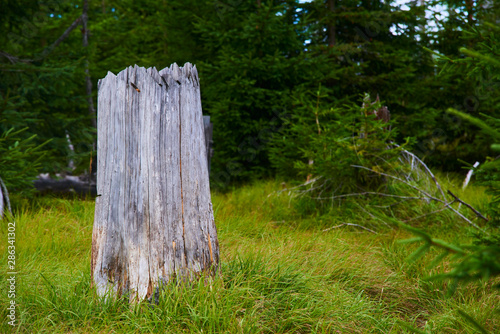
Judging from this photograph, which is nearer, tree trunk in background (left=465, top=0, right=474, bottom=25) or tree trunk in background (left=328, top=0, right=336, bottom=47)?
tree trunk in background (left=465, top=0, right=474, bottom=25)

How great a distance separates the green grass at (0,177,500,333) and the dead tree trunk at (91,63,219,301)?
17 centimetres

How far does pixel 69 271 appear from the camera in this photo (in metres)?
3.10

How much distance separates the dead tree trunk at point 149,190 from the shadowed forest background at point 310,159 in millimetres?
222

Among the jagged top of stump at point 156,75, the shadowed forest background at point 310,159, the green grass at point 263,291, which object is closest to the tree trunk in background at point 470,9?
the shadowed forest background at point 310,159

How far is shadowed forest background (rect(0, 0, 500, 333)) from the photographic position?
8.26 feet

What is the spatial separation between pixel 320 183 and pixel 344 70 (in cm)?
331

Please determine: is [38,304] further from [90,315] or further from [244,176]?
[244,176]

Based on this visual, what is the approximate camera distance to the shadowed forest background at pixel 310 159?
252cm

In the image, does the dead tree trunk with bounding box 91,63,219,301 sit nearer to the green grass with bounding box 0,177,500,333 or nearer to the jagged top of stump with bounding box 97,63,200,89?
the jagged top of stump with bounding box 97,63,200,89

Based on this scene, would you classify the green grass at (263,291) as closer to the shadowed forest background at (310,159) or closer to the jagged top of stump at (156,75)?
the shadowed forest background at (310,159)

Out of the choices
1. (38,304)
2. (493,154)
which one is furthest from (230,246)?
(493,154)

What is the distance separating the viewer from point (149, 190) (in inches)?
101

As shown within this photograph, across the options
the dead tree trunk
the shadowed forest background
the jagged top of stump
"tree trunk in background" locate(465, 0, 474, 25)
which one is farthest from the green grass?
"tree trunk in background" locate(465, 0, 474, 25)

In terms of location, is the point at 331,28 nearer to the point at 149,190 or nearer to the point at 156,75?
the point at 156,75
